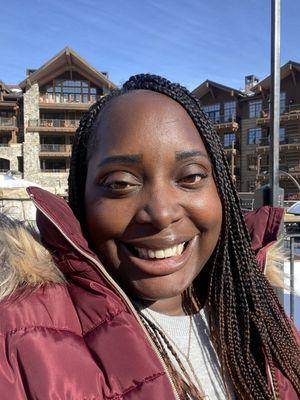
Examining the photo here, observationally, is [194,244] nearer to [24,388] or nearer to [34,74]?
[24,388]

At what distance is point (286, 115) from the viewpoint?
31.3m

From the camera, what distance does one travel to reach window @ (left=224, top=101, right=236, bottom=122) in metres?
34.9

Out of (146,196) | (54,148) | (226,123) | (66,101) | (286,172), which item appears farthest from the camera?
(66,101)

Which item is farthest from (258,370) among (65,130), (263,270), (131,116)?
(65,130)

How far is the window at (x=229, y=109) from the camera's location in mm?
34938

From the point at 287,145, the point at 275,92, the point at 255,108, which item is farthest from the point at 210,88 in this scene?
the point at 275,92

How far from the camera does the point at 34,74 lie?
118 ft

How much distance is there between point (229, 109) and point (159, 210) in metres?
35.6

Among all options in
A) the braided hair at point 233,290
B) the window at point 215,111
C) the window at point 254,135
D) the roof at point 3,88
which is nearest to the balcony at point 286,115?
the window at point 254,135

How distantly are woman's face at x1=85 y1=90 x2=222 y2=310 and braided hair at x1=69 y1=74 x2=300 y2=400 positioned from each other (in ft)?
0.27

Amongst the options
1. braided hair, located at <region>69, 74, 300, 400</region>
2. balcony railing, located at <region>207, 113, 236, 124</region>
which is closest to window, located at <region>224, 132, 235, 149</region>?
balcony railing, located at <region>207, 113, 236, 124</region>

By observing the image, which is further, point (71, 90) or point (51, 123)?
point (71, 90)

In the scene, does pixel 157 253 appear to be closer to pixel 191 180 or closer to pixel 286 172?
pixel 191 180

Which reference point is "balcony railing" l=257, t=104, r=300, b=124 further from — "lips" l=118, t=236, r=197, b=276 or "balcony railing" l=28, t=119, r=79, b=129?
"lips" l=118, t=236, r=197, b=276
